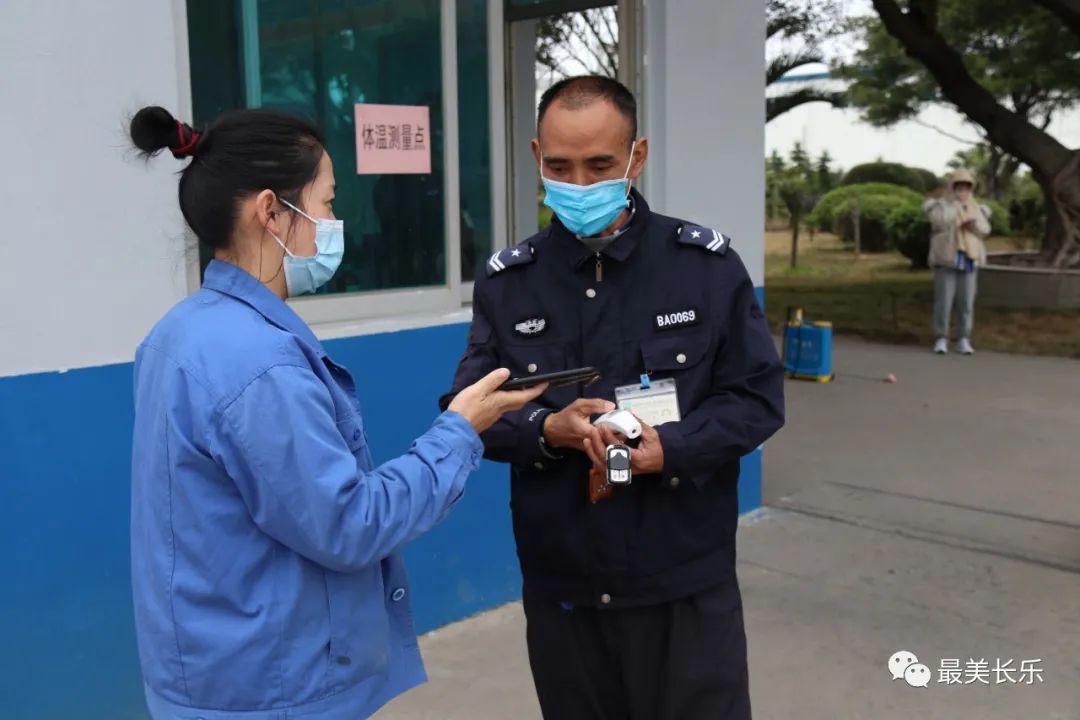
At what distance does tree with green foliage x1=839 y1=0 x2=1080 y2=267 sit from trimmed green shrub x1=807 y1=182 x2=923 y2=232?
344cm

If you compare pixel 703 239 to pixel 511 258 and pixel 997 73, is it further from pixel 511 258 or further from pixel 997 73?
pixel 997 73

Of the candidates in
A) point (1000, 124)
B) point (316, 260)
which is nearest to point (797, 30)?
point (1000, 124)

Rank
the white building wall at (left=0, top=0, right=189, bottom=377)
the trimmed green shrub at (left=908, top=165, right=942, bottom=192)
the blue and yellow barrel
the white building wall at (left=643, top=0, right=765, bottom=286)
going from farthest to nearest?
the trimmed green shrub at (left=908, top=165, right=942, bottom=192) < the blue and yellow barrel < the white building wall at (left=643, top=0, right=765, bottom=286) < the white building wall at (left=0, top=0, right=189, bottom=377)

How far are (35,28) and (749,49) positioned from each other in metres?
3.35

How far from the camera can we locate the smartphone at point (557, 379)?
1957mm

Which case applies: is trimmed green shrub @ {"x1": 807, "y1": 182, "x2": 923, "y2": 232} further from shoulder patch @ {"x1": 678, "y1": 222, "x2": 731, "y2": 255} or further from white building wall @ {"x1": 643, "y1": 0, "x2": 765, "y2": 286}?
shoulder patch @ {"x1": 678, "y1": 222, "x2": 731, "y2": 255}

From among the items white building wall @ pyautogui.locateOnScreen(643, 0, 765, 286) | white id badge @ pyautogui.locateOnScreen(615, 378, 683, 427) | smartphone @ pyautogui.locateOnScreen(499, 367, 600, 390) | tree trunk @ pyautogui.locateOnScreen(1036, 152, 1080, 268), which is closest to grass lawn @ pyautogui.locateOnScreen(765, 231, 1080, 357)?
tree trunk @ pyautogui.locateOnScreen(1036, 152, 1080, 268)

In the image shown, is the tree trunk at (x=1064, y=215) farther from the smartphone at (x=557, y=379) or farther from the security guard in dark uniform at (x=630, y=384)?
the smartphone at (x=557, y=379)

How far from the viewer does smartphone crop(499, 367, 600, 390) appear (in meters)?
1.96

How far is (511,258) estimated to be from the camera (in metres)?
2.34

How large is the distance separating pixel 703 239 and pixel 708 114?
2.92 m

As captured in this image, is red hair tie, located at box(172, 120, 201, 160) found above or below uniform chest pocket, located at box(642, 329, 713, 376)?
above

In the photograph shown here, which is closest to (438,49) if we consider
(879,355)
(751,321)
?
(751,321)

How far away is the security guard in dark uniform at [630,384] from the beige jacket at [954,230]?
8.92m
